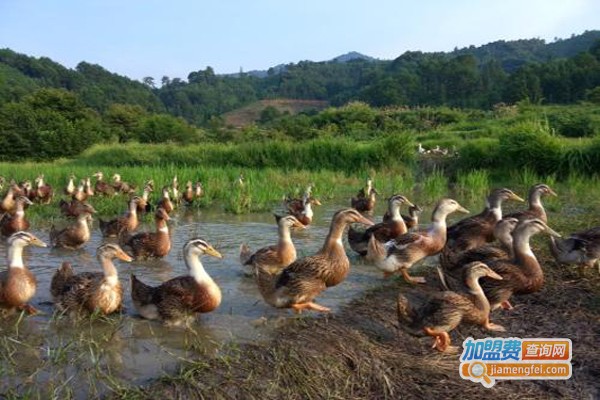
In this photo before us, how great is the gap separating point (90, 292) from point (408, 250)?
11.9 ft

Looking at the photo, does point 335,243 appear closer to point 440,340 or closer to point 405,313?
point 405,313

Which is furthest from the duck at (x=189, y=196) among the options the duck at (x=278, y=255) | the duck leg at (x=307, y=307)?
the duck leg at (x=307, y=307)

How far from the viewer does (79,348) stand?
464 centimetres

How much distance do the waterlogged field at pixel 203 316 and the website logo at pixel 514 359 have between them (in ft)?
1.51

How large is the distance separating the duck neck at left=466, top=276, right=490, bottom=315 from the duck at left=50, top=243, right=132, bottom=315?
3.48 m

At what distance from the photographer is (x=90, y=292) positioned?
225 inches

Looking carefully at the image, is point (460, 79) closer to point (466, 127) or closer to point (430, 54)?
point (430, 54)

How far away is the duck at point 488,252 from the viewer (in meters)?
6.50

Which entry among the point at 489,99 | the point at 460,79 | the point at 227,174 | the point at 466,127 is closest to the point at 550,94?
the point at 489,99

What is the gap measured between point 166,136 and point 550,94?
3650cm

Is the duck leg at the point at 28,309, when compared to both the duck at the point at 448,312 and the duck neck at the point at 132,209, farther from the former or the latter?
the duck neck at the point at 132,209

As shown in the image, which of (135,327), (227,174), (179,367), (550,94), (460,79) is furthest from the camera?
(460,79)

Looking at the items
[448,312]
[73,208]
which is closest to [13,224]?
[73,208]

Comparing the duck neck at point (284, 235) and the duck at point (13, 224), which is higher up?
the duck neck at point (284, 235)
